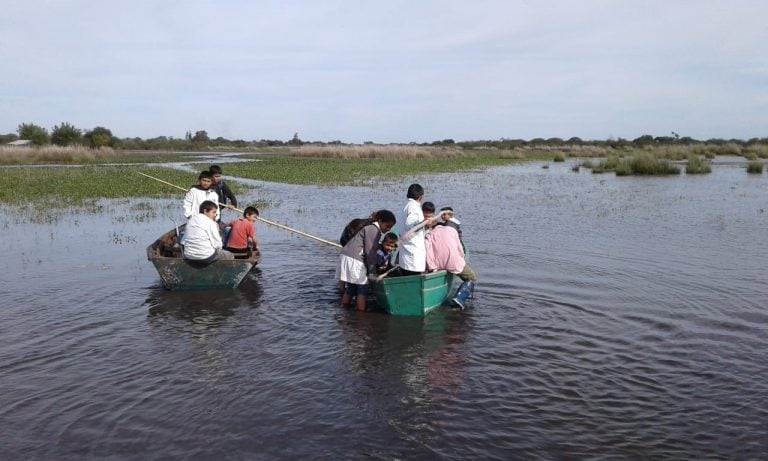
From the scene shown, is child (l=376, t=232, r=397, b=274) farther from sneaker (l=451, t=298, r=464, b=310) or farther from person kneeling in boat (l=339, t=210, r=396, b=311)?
sneaker (l=451, t=298, r=464, b=310)

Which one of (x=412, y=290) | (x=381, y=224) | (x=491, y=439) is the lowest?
(x=491, y=439)

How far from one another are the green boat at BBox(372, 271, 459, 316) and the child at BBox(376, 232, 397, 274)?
0.64 m

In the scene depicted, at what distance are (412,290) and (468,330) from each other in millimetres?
973

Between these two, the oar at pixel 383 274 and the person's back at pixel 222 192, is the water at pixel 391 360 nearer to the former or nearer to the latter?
the oar at pixel 383 274

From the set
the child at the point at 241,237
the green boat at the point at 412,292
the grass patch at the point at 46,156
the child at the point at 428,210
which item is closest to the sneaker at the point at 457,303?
the green boat at the point at 412,292

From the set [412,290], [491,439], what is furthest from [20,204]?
[491,439]

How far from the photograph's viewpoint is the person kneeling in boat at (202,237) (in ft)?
31.4

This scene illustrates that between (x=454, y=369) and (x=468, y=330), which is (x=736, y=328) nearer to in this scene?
(x=468, y=330)

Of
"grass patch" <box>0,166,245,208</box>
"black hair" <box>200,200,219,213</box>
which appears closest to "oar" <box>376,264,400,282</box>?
"black hair" <box>200,200,219,213</box>

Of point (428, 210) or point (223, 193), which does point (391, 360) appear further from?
A: point (223, 193)

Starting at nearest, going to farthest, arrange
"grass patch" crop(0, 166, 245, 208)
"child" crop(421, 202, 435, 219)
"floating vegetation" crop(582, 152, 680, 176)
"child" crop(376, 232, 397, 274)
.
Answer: "child" crop(376, 232, 397, 274) → "child" crop(421, 202, 435, 219) → "grass patch" crop(0, 166, 245, 208) → "floating vegetation" crop(582, 152, 680, 176)

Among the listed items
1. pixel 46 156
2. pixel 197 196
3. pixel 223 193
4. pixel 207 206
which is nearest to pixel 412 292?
pixel 207 206

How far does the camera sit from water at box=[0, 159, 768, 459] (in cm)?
540

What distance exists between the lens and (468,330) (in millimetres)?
8344
